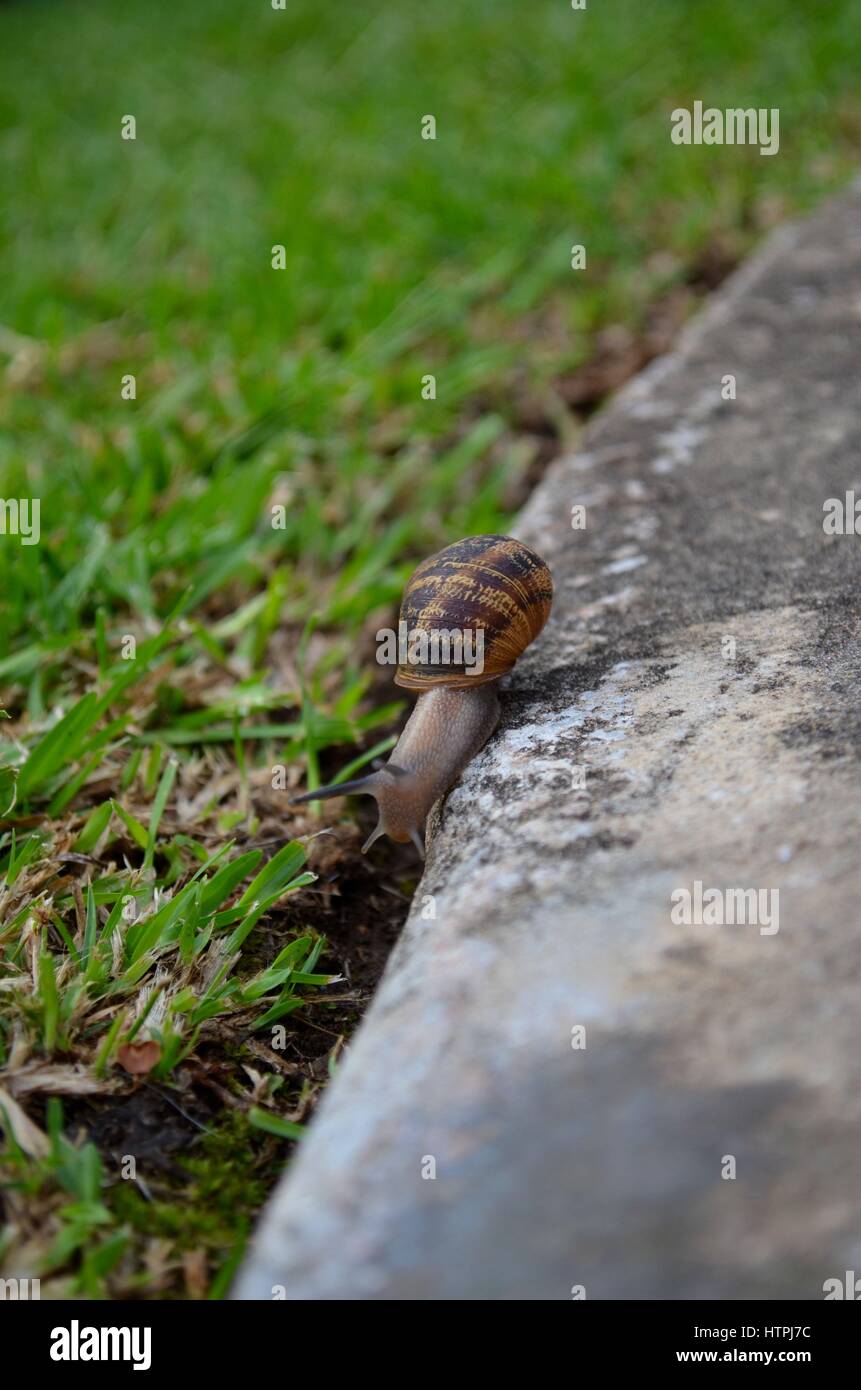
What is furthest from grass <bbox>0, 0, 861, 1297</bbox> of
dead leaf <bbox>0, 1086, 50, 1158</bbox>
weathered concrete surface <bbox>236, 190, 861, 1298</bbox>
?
weathered concrete surface <bbox>236, 190, 861, 1298</bbox>

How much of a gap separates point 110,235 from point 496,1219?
449 cm

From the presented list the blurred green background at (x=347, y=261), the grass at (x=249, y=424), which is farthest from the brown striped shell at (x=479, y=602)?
the blurred green background at (x=347, y=261)

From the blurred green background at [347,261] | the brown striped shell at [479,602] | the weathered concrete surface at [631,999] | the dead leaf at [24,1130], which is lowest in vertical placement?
the dead leaf at [24,1130]

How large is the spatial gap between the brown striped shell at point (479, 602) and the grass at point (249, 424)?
→ 388mm

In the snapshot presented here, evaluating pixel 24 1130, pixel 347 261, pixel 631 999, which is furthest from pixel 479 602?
pixel 347 261

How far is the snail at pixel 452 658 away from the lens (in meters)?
2.01

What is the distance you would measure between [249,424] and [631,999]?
2450mm

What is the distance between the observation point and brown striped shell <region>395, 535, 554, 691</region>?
2068mm

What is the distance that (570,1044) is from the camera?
132 cm

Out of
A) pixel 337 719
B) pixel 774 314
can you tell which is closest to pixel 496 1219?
pixel 337 719

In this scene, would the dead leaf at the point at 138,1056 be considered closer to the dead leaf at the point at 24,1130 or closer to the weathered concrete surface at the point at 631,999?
the dead leaf at the point at 24,1130

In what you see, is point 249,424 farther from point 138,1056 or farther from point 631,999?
point 631,999

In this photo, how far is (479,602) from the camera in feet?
6.79
